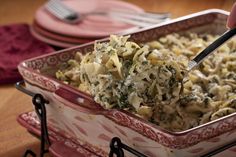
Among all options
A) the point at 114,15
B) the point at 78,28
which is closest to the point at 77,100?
the point at 78,28

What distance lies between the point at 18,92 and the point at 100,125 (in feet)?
1.25

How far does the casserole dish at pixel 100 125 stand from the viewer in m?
0.70

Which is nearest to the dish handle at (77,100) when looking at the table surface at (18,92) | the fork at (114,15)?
the table surface at (18,92)

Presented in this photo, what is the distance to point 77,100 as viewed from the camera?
784 mm

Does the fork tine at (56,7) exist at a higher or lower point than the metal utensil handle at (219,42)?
lower

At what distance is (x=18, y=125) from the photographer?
1.01 meters

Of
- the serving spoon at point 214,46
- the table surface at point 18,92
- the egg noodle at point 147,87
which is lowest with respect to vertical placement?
the table surface at point 18,92

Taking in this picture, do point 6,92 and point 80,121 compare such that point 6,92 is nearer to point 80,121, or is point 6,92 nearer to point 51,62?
point 51,62

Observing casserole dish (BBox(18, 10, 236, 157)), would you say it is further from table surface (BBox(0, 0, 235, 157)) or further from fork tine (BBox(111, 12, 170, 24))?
fork tine (BBox(111, 12, 170, 24))

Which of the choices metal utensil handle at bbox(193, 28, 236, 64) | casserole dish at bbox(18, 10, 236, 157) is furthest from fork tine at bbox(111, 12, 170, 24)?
metal utensil handle at bbox(193, 28, 236, 64)

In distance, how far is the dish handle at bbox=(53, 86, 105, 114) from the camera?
76 centimetres

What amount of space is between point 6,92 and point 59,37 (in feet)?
0.74

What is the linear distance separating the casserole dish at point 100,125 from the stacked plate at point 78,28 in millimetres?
269

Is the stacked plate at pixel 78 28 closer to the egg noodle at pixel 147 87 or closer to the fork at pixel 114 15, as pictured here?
the fork at pixel 114 15
